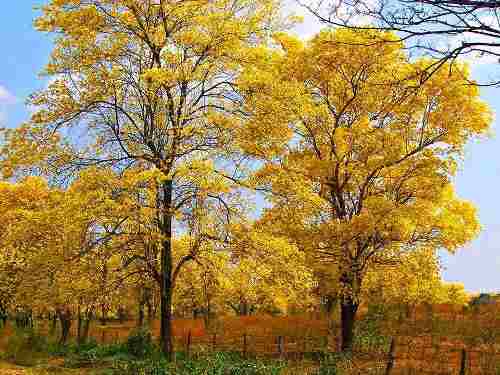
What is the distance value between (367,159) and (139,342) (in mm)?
9618

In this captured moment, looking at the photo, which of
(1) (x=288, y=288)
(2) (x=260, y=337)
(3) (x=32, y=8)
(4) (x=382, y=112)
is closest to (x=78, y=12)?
(3) (x=32, y=8)

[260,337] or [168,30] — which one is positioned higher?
[168,30]

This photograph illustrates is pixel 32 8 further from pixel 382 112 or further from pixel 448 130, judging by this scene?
pixel 448 130

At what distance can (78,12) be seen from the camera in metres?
15.1

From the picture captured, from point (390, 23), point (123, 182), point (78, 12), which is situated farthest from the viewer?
point (78, 12)

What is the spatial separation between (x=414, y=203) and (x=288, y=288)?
7108 millimetres

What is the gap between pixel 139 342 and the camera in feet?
57.3

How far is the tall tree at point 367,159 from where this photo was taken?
18062mm

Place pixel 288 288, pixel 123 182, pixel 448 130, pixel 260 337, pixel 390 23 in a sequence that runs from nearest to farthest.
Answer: pixel 390 23
pixel 123 182
pixel 288 288
pixel 448 130
pixel 260 337

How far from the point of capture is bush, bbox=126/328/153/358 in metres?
17.2

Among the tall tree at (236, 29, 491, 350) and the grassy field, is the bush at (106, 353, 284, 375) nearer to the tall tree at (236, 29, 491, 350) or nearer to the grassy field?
the grassy field

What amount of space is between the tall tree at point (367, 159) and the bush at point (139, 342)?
5.38m

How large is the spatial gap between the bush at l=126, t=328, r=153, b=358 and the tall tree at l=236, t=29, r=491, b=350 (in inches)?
212

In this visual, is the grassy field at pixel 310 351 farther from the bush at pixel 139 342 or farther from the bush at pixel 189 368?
the bush at pixel 139 342
